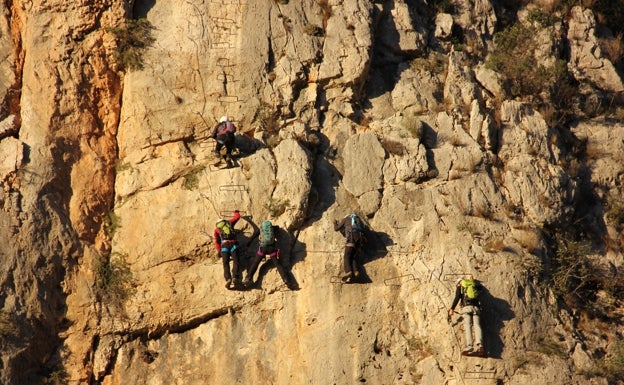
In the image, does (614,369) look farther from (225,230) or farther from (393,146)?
(225,230)

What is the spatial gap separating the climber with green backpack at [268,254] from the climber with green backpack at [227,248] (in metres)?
0.30

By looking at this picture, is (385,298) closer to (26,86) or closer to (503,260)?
(503,260)

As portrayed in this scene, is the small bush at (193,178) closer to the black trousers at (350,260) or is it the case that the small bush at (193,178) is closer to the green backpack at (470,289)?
the black trousers at (350,260)

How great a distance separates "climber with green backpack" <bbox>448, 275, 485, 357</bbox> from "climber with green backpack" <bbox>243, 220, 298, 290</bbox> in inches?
145

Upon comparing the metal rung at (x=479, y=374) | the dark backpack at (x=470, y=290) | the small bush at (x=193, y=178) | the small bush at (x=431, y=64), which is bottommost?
the metal rung at (x=479, y=374)

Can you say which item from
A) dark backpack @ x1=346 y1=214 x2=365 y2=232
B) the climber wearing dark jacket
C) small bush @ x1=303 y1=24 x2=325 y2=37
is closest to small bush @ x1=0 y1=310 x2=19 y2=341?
Result: the climber wearing dark jacket

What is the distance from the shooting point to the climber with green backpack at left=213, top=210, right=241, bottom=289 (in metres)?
20.5

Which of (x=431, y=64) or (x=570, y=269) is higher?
(x=431, y=64)

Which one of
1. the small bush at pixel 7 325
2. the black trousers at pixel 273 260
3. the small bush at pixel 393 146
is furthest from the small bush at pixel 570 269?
the small bush at pixel 7 325

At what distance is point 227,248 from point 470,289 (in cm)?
532

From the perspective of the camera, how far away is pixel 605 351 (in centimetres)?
2131

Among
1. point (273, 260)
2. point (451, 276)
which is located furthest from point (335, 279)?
point (451, 276)

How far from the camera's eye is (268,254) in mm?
20656

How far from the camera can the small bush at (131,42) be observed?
22.7 m
